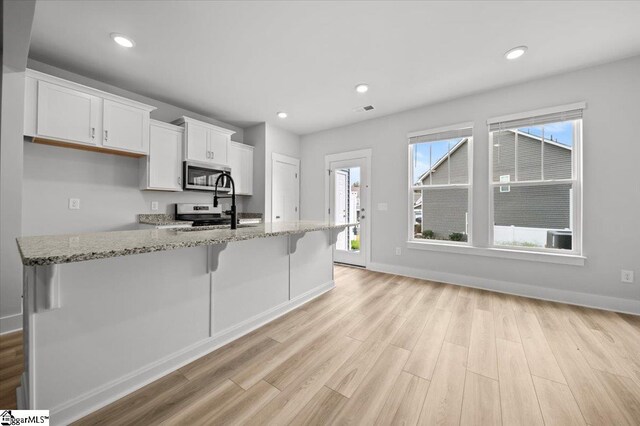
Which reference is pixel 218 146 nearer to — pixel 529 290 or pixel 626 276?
pixel 529 290

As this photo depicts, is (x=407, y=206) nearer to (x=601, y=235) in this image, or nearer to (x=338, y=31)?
(x=601, y=235)

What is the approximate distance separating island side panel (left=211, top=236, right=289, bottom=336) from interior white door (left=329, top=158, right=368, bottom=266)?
7.50 feet

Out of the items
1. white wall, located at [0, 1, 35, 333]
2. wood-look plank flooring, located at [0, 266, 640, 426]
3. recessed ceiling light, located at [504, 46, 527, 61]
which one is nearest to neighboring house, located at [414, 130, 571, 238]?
recessed ceiling light, located at [504, 46, 527, 61]

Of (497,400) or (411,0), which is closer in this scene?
(497,400)

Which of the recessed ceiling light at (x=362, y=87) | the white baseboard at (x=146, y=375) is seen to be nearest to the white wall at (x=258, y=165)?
the recessed ceiling light at (x=362, y=87)

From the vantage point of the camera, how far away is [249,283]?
2.12 meters

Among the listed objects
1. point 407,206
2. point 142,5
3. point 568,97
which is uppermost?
point 142,5

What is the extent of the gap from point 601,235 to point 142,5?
192 inches

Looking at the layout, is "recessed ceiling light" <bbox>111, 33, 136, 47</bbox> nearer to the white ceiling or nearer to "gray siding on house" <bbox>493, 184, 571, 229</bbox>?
the white ceiling

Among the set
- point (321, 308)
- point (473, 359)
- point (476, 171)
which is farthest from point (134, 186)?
point (476, 171)

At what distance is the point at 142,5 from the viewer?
1.94 meters

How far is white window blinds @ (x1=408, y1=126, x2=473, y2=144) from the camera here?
3.54 meters

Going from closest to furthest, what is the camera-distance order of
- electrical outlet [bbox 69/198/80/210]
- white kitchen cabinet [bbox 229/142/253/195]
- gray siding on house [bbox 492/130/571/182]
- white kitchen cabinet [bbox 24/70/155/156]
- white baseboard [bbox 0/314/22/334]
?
white baseboard [bbox 0/314/22/334] → white kitchen cabinet [bbox 24/70/155/156] → electrical outlet [bbox 69/198/80/210] → gray siding on house [bbox 492/130/571/182] → white kitchen cabinet [bbox 229/142/253/195]

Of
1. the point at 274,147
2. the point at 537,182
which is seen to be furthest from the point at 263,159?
the point at 537,182
